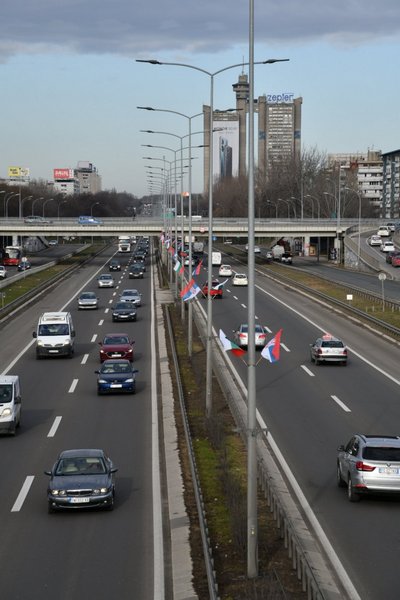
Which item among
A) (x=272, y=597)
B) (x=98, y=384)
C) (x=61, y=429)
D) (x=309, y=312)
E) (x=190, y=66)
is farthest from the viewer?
(x=309, y=312)

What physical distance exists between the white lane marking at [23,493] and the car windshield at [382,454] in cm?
740

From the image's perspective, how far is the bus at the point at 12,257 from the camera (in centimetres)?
12063

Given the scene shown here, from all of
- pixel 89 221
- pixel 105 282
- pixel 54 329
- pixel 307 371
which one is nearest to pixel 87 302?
pixel 105 282

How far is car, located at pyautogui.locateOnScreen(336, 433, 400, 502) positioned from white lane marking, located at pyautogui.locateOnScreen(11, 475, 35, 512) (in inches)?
278

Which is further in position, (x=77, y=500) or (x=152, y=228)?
(x=152, y=228)

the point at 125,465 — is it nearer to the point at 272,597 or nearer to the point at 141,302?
the point at 272,597

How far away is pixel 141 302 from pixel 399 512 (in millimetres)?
54902

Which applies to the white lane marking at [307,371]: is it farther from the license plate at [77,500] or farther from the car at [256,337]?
the license plate at [77,500]

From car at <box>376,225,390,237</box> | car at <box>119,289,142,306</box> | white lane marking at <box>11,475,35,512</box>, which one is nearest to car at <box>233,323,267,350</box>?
car at <box>119,289,142,306</box>

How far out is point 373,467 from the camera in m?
20.8

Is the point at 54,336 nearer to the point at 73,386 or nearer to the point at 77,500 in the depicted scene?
the point at 73,386

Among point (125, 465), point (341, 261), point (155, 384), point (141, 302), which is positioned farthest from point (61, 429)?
point (341, 261)

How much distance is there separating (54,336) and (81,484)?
1025 inches

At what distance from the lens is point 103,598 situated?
15688 mm
